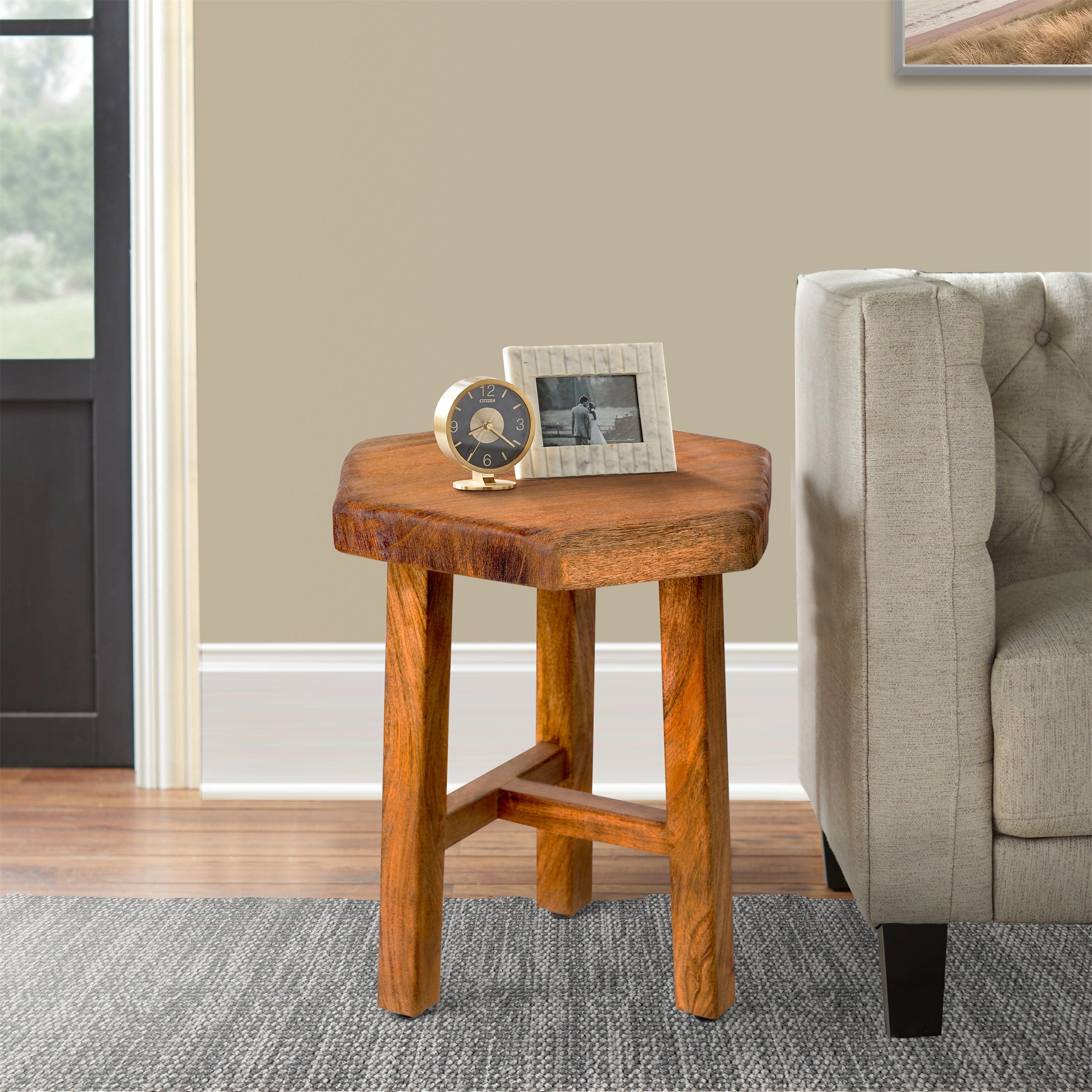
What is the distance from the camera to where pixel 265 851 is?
1.89 m

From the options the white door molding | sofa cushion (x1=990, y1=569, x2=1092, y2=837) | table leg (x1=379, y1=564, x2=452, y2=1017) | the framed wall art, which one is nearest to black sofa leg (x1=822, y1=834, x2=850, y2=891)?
sofa cushion (x1=990, y1=569, x2=1092, y2=837)

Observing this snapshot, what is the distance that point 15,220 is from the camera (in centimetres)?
219

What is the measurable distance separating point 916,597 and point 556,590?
1.28 ft

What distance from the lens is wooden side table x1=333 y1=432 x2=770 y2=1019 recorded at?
1192 millimetres

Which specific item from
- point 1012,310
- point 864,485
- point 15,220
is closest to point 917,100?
point 1012,310

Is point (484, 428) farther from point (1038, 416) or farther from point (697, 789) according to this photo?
point (1038, 416)

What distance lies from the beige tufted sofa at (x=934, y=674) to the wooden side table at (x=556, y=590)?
0.14 metres

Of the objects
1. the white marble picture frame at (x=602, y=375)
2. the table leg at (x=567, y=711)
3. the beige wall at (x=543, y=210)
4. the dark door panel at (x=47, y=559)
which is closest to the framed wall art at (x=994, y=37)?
the beige wall at (x=543, y=210)

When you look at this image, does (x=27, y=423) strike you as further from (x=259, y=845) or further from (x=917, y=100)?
(x=917, y=100)

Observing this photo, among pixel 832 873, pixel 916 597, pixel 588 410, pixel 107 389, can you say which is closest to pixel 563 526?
pixel 588 410

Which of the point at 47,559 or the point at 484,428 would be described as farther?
the point at 47,559

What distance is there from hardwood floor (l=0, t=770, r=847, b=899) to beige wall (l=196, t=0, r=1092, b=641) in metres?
0.35

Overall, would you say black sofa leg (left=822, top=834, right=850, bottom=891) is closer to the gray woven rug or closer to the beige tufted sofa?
the gray woven rug

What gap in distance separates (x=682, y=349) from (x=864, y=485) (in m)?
0.82
